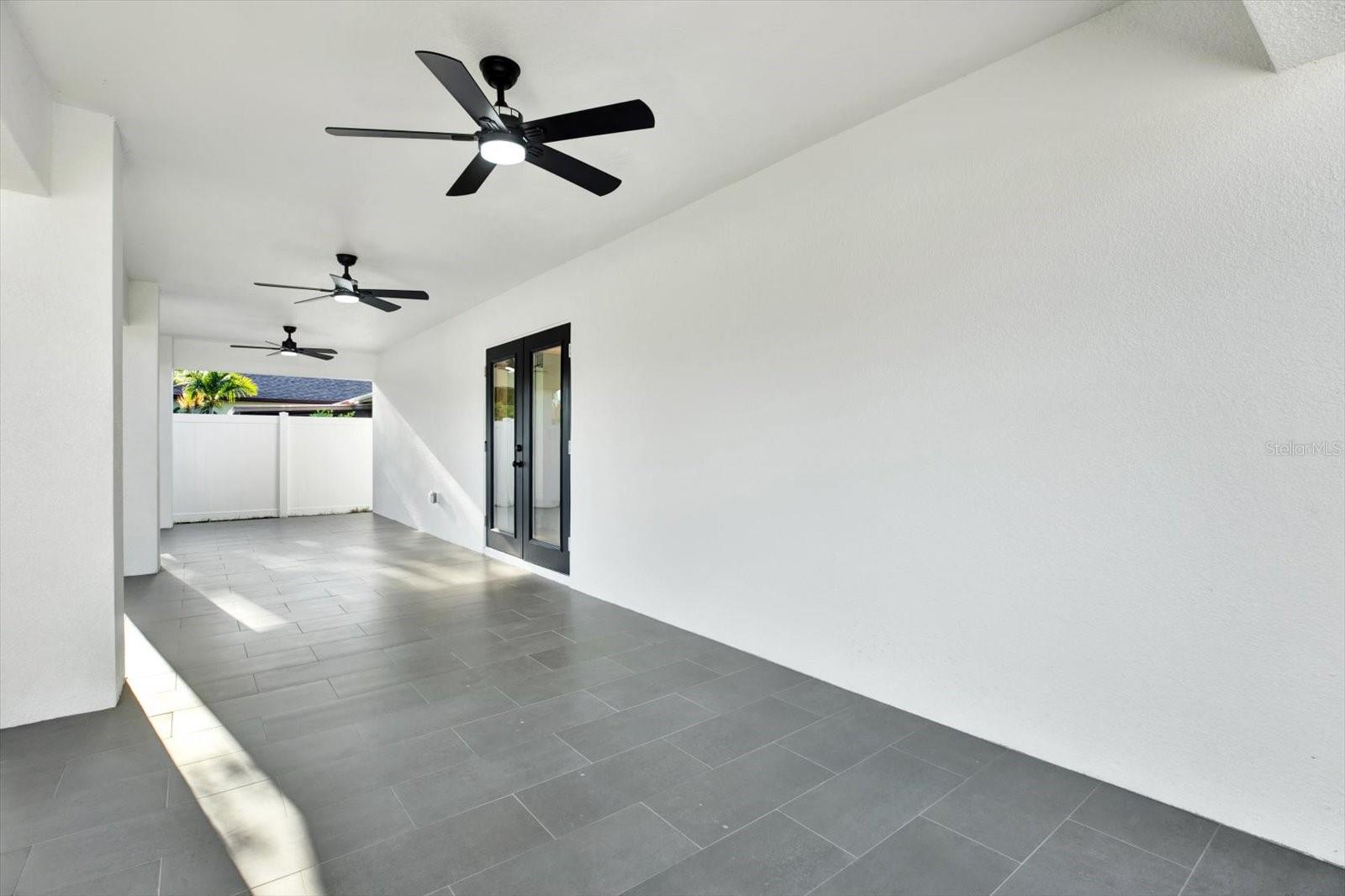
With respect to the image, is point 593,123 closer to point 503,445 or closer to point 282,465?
point 503,445

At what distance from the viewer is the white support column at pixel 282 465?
9.96 meters

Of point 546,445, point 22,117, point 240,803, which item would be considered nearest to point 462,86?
point 22,117

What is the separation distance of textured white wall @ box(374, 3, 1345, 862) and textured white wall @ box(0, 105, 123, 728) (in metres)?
3.10

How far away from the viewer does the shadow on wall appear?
7.41m

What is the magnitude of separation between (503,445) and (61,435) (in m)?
3.99

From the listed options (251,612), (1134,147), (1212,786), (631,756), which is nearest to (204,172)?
(251,612)

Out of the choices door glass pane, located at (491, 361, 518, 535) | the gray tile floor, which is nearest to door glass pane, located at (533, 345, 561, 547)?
door glass pane, located at (491, 361, 518, 535)

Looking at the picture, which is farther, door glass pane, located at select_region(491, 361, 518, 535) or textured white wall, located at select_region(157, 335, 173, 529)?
textured white wall, located at select_region(157, 335, 173, 529)

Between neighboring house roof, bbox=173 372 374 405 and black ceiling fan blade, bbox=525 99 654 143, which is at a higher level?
neighboring house roof, bbox=173 372 374 405

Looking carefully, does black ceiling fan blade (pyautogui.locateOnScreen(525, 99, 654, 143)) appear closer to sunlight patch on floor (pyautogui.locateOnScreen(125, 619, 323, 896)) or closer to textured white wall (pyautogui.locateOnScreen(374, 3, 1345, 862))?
textured white wall (pyautogui.locateOnScreen(374, 3, 1345, 862))

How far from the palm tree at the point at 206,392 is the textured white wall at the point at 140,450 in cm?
786

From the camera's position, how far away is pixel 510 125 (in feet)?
8.12

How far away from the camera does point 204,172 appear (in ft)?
11.8

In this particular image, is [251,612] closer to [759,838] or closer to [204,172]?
[204,172]
